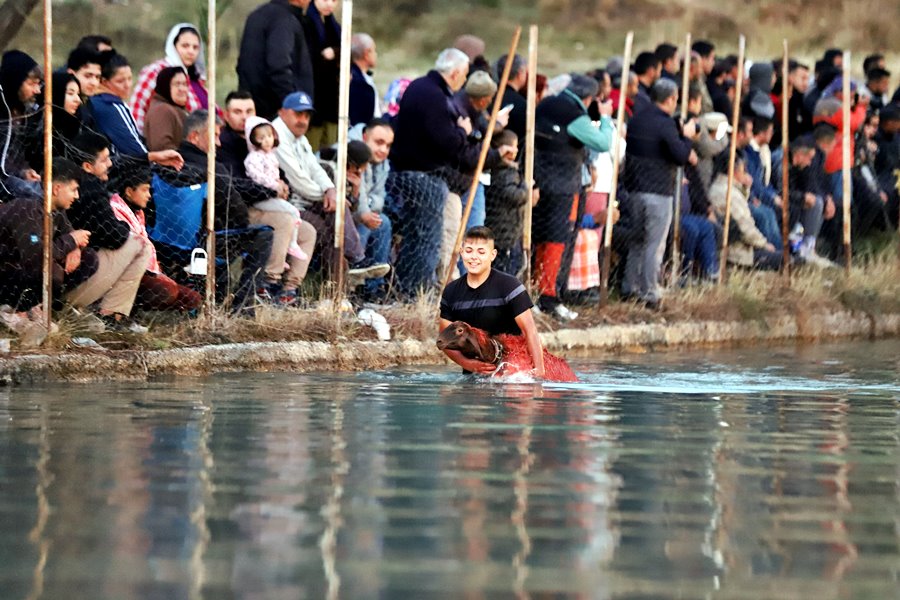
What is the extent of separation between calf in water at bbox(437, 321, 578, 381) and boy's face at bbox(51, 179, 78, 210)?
2.76 m

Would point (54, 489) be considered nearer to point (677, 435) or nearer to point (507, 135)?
point (677, 435)

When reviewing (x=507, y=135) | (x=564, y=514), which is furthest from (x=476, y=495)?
(x=507, y=135)

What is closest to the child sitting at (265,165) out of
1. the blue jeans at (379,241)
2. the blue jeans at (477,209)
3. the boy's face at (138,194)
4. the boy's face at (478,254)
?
the boy's face at (138,194)

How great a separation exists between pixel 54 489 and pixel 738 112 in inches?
623

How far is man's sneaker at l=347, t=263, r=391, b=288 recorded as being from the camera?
17.7 m

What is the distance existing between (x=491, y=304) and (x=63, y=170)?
10.5 ft

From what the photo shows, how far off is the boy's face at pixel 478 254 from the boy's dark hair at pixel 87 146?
8.88 feet

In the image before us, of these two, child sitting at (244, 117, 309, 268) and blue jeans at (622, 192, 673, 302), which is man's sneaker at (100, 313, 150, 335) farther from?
blue jeans at (622, 192, 673, 302)

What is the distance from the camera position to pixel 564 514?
26.5ft

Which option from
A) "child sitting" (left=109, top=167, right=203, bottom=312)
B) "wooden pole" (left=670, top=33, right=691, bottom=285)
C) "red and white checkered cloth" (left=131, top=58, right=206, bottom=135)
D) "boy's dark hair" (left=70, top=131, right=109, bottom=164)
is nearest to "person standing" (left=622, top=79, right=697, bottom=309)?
"wooden pole" (left=670, top=33, right=691, bottom=285)

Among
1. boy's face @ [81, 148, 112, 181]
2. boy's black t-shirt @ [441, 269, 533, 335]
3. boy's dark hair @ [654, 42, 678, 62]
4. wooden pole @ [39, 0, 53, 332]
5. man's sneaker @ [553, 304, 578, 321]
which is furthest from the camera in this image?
boy's dark hair @ [654, 42, 678, 62]

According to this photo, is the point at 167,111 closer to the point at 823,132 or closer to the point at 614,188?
the point at 614,188

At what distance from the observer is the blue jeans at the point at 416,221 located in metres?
18.3

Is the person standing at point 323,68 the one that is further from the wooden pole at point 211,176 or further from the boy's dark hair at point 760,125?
the boy's dark hair at point 760,125
